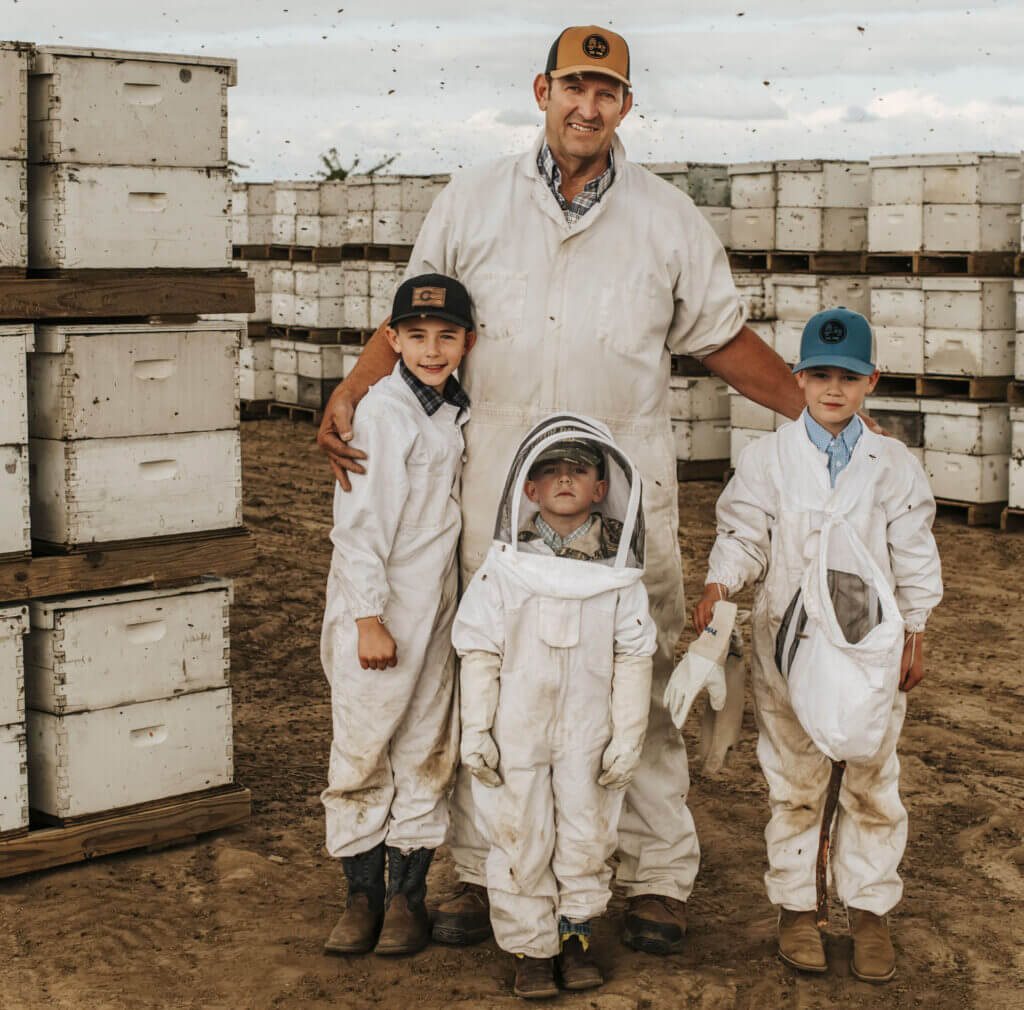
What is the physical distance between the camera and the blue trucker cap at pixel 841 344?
3.78m

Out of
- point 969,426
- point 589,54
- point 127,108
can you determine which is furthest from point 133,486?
point 969,426

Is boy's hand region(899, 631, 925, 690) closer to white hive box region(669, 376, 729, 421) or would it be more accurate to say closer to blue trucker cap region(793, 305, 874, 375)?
blue trucker cap region(793, 305, 874, 375)

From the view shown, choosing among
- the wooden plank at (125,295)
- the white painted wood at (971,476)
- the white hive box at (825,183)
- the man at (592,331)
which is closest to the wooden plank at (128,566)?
the wooden plank at (125,295)

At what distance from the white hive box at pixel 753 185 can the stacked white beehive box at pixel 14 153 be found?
7.76m

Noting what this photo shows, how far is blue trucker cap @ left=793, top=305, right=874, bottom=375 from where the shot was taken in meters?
3.78

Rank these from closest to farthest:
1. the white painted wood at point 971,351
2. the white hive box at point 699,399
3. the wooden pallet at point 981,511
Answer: the white painted wood at point 971,351, the wooden pallet at point 981,511, the white hive box at point 699,399

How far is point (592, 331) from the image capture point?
3957 mm

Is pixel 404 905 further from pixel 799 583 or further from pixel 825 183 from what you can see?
pixel 825 183

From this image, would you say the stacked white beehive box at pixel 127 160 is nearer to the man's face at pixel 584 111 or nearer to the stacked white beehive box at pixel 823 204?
the man's face at pixel 584 111

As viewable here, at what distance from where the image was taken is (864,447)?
3.81 meters

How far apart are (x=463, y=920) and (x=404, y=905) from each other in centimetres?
19

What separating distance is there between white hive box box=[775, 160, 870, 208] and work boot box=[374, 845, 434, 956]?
816cm

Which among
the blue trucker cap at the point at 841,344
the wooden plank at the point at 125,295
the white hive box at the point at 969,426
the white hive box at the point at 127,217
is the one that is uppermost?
the white hive box at the point at 127,217

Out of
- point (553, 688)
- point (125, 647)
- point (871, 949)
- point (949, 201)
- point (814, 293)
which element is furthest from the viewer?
point (814, 293)
